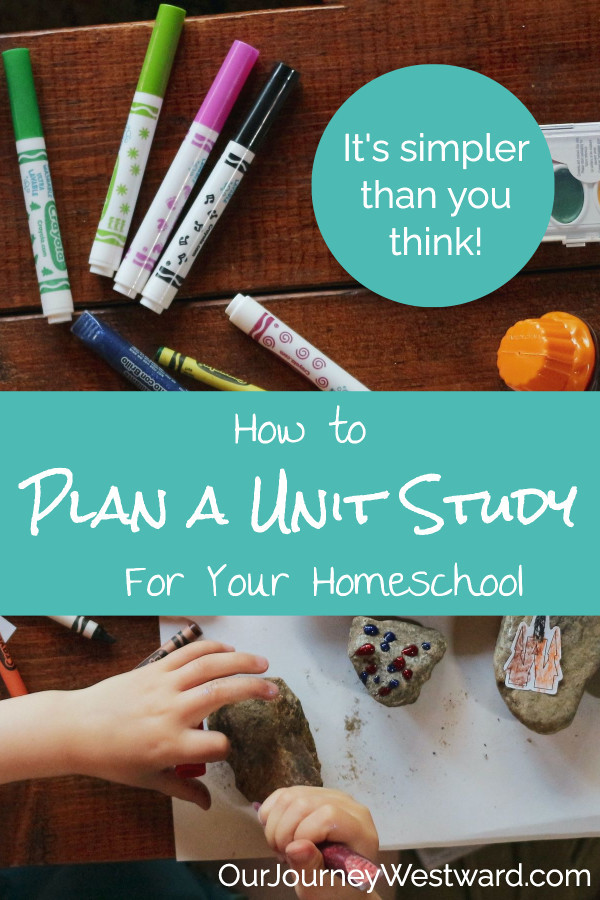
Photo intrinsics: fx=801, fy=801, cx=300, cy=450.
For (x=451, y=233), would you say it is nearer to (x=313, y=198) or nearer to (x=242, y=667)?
(x=313, y=198)

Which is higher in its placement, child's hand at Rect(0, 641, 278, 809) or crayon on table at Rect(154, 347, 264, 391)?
crayon on table at Rect(154, 347, 264, 391)

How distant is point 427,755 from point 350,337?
0.38 meters

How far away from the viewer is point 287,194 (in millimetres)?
698

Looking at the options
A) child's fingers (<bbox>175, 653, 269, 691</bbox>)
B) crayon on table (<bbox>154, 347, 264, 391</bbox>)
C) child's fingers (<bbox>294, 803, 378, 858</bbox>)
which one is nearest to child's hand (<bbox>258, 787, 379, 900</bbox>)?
child's fingers (<bbox>294, 803, 378, 858</bbox>)

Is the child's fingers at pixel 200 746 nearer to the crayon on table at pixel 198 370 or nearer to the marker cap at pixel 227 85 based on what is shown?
the crayon on table at pixel 198 370

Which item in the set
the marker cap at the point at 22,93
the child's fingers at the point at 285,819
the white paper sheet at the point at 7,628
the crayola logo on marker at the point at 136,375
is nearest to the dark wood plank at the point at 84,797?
the white paper sheet at the point at 7,628

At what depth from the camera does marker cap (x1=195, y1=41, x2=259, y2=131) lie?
2.20 ft

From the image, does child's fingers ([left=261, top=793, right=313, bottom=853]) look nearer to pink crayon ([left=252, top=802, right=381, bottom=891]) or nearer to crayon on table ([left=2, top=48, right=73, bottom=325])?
pink crayon ([left=252, top=802, right=381, bottom=891])

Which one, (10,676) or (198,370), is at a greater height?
(198,370)

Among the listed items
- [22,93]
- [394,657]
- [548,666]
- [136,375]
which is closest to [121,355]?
[136,375]

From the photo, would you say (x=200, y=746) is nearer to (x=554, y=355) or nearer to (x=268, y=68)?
(x=554, y=355)

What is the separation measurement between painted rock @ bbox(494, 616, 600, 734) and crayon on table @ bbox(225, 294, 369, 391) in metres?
0.26

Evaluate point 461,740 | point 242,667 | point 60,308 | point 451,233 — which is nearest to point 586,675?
point 461,740

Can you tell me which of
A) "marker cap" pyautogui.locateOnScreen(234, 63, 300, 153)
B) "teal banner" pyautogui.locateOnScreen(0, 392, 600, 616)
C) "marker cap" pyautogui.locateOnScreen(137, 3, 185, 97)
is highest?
"marker cap" pyautogui.locateOnScreen(137, 3, 185, 97)
